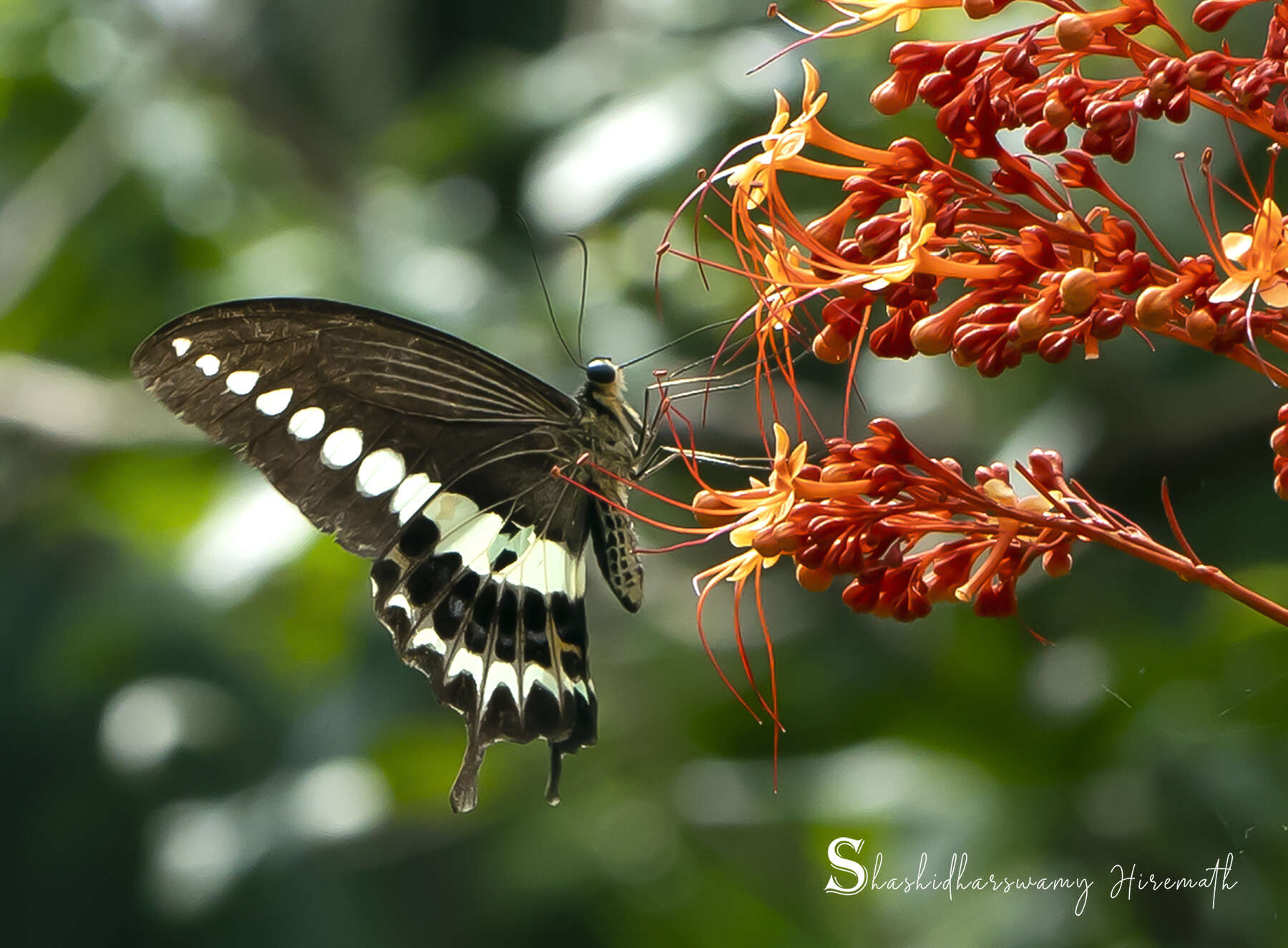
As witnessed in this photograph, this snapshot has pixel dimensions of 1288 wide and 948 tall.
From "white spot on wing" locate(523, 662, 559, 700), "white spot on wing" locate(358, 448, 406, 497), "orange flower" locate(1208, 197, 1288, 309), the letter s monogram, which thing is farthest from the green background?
"orange flower" locate(1208, 197, 1288, 309)

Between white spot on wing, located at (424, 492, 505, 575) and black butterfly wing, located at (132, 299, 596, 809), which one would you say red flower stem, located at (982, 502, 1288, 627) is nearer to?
black butterfly wing, located at (132, 299, 596, 809)

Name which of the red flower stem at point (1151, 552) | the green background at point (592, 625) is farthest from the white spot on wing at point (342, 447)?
the red flower stem at point (1151, 552)

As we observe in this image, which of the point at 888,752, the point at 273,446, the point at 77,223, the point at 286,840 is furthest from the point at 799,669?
the point at 77,223

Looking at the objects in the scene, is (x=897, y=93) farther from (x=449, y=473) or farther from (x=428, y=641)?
(x=428, y=641)

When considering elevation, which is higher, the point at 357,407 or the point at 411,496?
the point at 357,407

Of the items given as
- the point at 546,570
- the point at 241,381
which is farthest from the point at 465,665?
the point at 241,381
